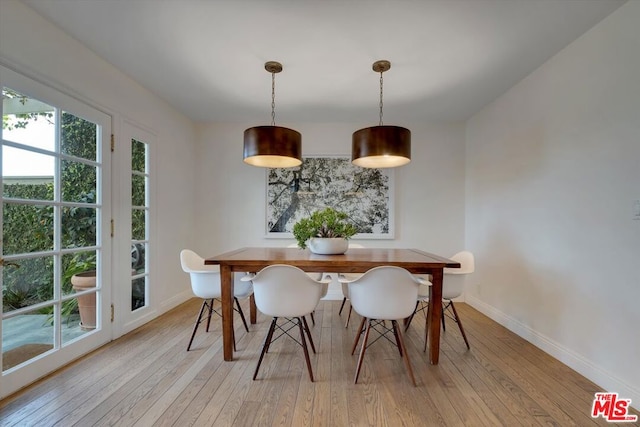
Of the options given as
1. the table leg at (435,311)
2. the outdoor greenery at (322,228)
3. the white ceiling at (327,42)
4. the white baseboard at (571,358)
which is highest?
the white ceiling at (327,42)

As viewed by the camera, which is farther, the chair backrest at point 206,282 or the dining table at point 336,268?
the chair backrest at point 206,282

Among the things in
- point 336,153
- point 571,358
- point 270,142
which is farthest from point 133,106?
point 571,358

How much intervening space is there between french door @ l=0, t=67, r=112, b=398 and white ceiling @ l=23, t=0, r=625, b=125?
0.69 m

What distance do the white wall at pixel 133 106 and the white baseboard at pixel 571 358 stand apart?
3879 millimetres

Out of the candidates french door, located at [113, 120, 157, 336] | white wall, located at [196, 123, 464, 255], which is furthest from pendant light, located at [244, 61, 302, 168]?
white wall, located at [196, 123, 464, 255]

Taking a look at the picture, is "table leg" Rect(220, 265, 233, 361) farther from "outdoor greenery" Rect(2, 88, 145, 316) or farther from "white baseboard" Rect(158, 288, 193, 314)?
"white baseboard" Rect(158, 288, 193, 314)

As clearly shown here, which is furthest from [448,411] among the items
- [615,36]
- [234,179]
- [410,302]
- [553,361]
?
[234,179]

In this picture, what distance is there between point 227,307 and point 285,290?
61 cm

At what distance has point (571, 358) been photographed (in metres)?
2.14

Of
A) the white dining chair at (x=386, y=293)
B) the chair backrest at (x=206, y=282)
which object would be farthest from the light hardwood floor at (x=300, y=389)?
the chair backrest at (x=206, y=282)

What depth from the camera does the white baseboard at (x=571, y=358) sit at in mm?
1744

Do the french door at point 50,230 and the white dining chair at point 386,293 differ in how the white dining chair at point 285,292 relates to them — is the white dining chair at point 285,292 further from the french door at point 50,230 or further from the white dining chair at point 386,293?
the french door at point 50,230

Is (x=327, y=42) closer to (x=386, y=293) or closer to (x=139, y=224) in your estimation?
(x=386, y=293)

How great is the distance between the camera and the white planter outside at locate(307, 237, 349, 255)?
95.1 inches
